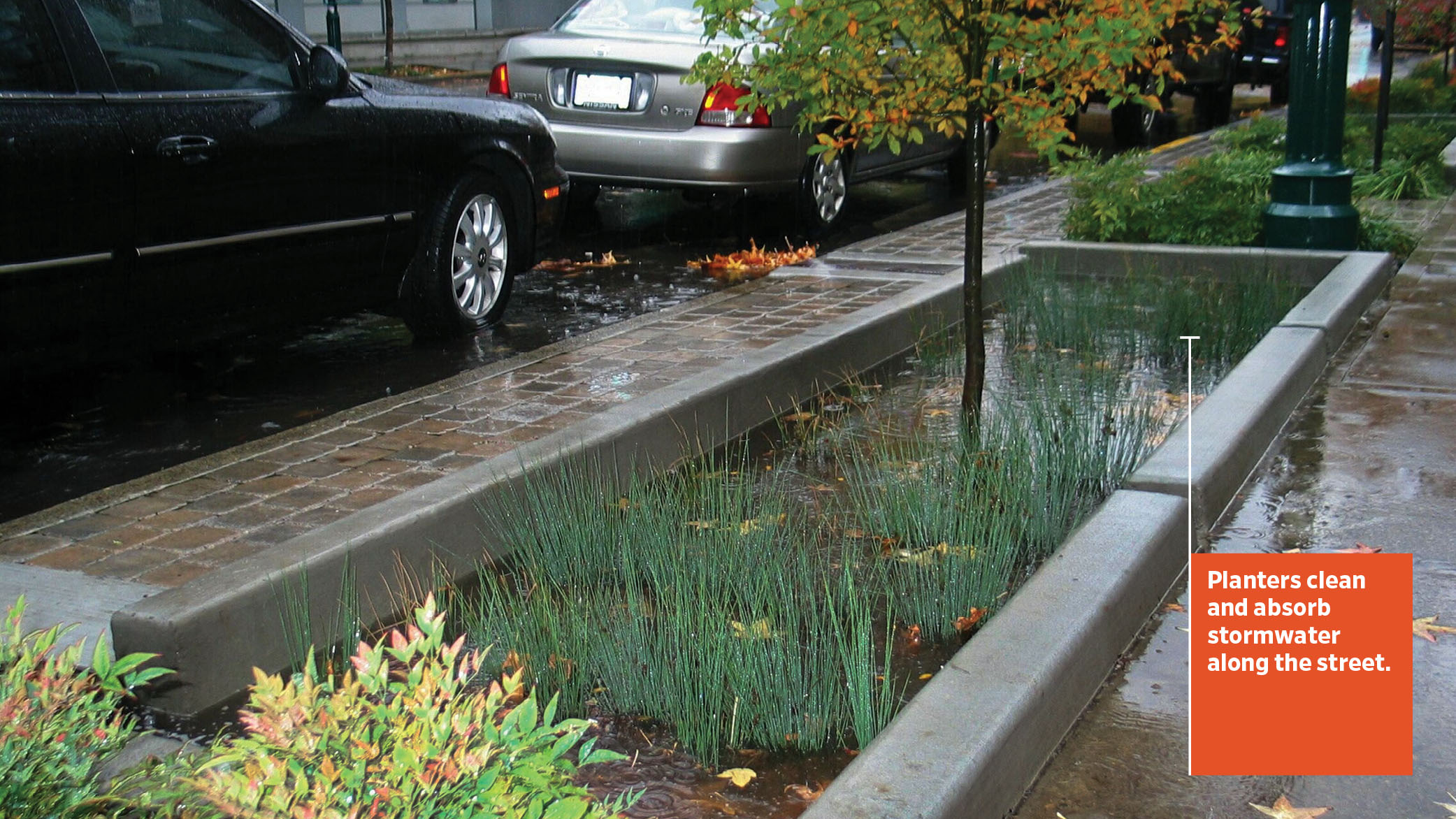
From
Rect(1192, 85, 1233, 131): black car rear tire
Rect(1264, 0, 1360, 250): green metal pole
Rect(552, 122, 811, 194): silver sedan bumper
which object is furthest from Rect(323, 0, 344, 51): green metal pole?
Rect(1264, 0, 1360, 250): green metal pole

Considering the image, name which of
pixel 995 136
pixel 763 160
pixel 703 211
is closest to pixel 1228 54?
pixel 995 136

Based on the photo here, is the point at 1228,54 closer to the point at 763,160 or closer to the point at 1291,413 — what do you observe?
the point at 763,160

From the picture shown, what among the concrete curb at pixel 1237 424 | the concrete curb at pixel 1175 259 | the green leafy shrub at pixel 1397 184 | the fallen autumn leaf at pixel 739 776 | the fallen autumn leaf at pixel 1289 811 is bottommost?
the fallen autumn leaf at pixel 1289 811

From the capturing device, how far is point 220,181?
225 inches

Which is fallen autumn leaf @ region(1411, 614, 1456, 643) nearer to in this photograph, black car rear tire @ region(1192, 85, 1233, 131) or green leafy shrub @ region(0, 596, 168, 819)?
green leafy shrub @ region(0, 596, 168, 819)

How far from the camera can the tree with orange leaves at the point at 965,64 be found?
15.4 ft

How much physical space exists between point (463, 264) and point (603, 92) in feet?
9.18

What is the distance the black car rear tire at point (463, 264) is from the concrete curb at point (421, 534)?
1780mm

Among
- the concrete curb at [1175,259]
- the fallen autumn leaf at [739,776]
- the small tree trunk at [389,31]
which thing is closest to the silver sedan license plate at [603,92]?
the concrete curb at [1175,259]

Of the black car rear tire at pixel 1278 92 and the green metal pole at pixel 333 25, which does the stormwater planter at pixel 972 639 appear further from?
the green metal pole at pixel 333 25

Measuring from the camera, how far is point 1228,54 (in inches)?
785

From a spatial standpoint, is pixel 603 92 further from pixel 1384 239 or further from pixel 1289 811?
pixel 1289 811

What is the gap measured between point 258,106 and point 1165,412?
374cm

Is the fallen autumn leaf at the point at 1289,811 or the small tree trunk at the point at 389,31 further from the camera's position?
the small tree trunk at the point at 389,31
